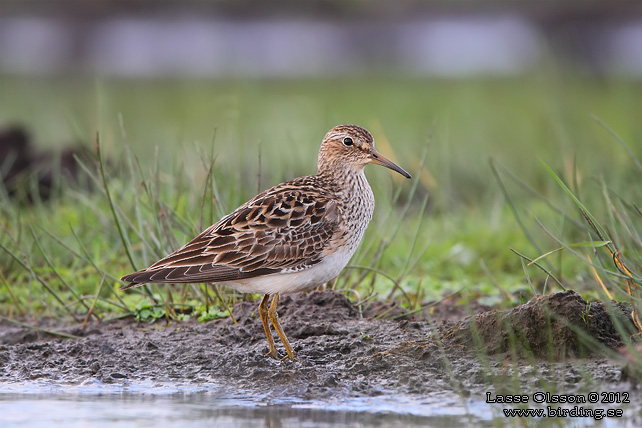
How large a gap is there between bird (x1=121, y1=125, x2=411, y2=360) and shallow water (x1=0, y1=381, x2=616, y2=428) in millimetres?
600

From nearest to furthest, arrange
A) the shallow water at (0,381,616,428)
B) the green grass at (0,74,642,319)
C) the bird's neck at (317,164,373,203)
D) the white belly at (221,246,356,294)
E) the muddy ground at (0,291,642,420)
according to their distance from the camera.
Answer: the shallow water at (0,381,616,428), the muddy ground at (0,291,642,420), the white belly at (221,246,356,294), the bird's neck at (317,164,373,203), the green grass at (0,74,642,319)

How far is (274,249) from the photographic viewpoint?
580 centimetres

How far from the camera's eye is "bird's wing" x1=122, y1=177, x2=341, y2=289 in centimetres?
564

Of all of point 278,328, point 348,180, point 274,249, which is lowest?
point 278,328

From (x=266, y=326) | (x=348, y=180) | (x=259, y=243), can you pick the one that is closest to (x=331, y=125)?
(x=348, y=180)

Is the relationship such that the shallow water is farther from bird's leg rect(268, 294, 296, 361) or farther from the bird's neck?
the bird's neck

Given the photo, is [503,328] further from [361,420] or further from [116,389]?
[116,389]

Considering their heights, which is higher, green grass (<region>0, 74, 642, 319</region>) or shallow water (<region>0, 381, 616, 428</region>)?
green grass (<region>0, 74, 642, 319</region>)

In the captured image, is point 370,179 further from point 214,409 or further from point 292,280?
point 214,409

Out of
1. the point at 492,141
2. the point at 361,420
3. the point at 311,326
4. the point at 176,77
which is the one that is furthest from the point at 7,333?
the point at 176,77

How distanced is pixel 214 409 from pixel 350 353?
1002mm

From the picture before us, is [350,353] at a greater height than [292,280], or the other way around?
[292,280]

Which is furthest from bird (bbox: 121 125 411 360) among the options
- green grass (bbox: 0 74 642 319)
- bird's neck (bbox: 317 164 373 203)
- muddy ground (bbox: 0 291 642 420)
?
green grass (bbox: 0 74 642 319)

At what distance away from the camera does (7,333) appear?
652 centimetres
